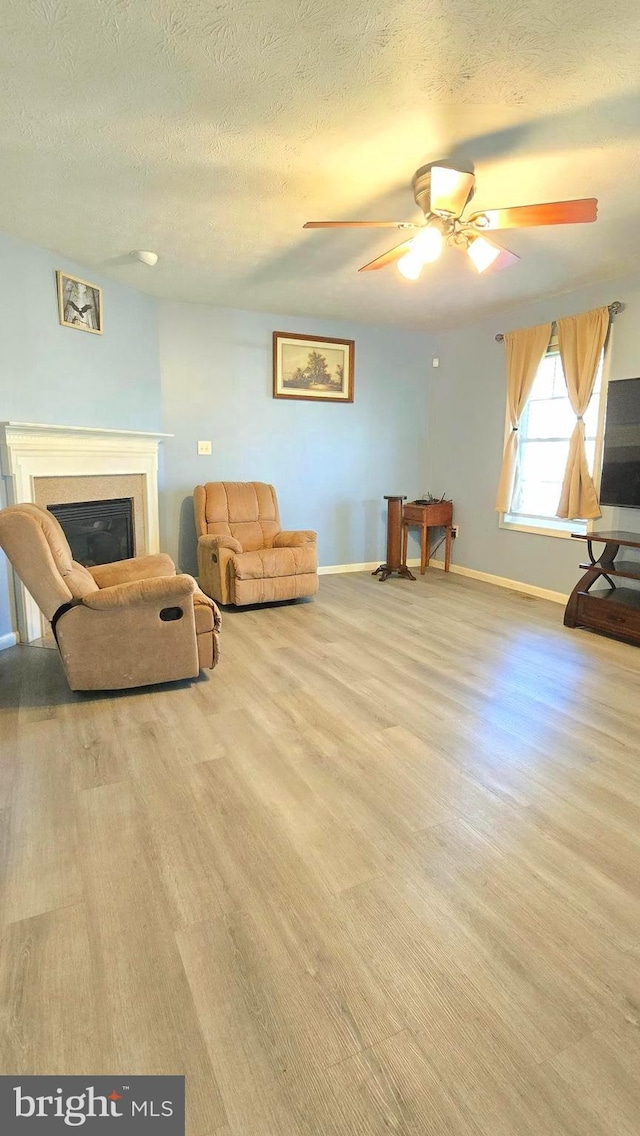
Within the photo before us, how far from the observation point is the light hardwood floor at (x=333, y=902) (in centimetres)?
101

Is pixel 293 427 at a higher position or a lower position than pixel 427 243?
lower

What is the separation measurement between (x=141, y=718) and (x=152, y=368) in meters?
3.16

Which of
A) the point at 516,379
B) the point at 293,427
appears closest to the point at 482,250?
the point at 516,379

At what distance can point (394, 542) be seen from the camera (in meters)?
5.30

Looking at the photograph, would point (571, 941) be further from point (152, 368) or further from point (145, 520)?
point (152, 368)

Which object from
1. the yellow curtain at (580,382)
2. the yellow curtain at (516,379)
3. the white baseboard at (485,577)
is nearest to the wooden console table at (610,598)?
the yellow curtain at (580,382)

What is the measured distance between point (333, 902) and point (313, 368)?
4664 millimetres

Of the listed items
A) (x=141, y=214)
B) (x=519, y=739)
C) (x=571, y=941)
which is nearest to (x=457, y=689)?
(x=519, y=739)

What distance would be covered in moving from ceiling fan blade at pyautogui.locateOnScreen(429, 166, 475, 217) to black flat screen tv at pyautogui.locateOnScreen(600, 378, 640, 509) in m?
1.93

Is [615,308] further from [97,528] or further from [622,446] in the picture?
[97,528]

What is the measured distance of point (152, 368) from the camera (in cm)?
443

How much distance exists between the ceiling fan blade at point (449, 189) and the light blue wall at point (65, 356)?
8.06ft

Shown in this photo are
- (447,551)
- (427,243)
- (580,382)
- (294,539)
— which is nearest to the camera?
(427,243)

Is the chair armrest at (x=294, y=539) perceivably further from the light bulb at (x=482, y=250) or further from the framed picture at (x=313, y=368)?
the light bulb at (x=482, y=250)
